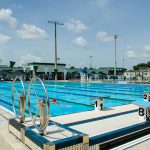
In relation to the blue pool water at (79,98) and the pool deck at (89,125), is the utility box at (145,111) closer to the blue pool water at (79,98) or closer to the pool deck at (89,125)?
the pool deck at (89,125)

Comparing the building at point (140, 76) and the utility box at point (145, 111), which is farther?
the building at point (140, 76)

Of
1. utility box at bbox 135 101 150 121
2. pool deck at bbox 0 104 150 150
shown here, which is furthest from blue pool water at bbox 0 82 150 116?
utility box at bbox 135 101 150 121

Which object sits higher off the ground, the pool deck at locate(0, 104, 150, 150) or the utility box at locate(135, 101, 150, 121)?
the utility box at locate(135, 101, 150, 121)

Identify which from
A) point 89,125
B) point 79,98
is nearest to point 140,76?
point 79,98

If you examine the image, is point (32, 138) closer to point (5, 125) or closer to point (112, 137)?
point (112, 137)

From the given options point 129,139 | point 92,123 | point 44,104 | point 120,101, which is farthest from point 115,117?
A: point 120,101

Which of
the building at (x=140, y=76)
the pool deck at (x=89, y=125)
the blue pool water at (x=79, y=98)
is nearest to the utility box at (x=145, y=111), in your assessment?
the pool deck at (x=89, y=125)

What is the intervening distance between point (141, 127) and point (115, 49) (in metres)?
32.5

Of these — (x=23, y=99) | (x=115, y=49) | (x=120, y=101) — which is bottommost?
(x=120, y=101)

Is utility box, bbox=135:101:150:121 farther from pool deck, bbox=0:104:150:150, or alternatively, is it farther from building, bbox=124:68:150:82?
building, bbox=124:68:150:82

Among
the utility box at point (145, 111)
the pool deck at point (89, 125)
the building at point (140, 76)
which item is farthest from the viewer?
the building at point (140, 76)

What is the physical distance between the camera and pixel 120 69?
68.8m

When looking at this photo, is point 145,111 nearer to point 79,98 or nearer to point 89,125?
point 89,125

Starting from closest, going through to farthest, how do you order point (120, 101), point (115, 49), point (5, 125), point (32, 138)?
point (32, 138)
point (5, 125)
point (120, 101)
point (115, 49)
